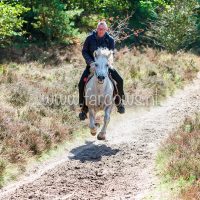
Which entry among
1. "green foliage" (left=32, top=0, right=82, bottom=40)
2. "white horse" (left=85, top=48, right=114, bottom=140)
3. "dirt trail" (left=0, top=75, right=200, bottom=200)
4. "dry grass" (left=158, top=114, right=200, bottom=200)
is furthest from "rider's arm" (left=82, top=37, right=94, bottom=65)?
"green foliage" (left=32, top=0, right=82, bottom=40)

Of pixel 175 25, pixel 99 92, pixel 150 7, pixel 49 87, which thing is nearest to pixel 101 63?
pixel 99 92

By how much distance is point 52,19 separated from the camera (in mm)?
22266

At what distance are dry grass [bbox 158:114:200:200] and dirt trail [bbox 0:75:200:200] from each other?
0.41 meters

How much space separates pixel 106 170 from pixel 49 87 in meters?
5.94

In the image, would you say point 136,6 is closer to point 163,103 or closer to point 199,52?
Result: point 199,52

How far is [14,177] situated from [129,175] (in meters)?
2.51

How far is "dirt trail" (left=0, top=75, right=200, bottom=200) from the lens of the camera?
7.63m

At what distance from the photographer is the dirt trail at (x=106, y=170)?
25.0 feet

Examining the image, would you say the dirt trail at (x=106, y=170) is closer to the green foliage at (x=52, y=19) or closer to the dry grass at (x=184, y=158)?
the dry grass at (x=184, y=158)

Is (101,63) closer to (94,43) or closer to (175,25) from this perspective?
(94,43)

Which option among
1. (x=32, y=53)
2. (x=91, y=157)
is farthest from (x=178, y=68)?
(x=91, y=157)

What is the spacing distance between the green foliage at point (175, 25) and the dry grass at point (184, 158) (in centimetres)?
1681

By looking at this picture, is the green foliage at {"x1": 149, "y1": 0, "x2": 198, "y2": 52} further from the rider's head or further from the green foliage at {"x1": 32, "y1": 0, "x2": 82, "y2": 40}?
the rider's head

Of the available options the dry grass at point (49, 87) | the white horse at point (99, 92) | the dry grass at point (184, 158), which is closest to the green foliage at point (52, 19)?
the dry grass at point (49, 87)
